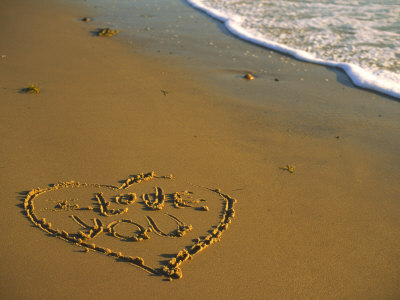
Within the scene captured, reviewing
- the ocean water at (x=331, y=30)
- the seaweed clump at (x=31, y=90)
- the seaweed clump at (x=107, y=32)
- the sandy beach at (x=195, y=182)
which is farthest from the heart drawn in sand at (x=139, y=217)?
the seaweed clump at (x=107, y=32)

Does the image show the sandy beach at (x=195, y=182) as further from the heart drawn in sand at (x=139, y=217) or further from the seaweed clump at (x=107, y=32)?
the seaweed clump at (x=107, y=32)

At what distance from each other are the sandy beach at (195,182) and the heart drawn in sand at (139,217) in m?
0.01

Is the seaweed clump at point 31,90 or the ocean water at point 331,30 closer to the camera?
the seaweed clump at point 31,90

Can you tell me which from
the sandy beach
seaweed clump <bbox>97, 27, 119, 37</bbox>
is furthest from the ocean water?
seaweed clump <bbox>97, 27, 119, 37</bbox>

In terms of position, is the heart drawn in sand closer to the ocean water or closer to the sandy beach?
the sandy beach

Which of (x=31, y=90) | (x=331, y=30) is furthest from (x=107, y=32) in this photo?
(x=331, y=30)

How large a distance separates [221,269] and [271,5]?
7.74 metres

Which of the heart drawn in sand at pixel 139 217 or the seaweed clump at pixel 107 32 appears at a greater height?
the seaweed clump at pixel 107 32

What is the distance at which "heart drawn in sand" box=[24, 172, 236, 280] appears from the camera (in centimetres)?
249

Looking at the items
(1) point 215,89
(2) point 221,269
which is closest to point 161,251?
(2) point 221,269

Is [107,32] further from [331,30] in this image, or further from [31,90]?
[331,30]

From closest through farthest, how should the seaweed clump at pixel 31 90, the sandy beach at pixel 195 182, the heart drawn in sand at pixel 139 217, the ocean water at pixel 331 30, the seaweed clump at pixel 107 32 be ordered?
the sandy beach at pixel 195 182, the heart drawn in sand at pixel 139 217, the seaweed clump at pixel 31 90, the ocean water at pixel 331 30, the seaweed clump at pixel 107 32

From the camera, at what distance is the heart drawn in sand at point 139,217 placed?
8.17ft

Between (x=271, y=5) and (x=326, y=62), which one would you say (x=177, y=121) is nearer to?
(x=326, y=62)
